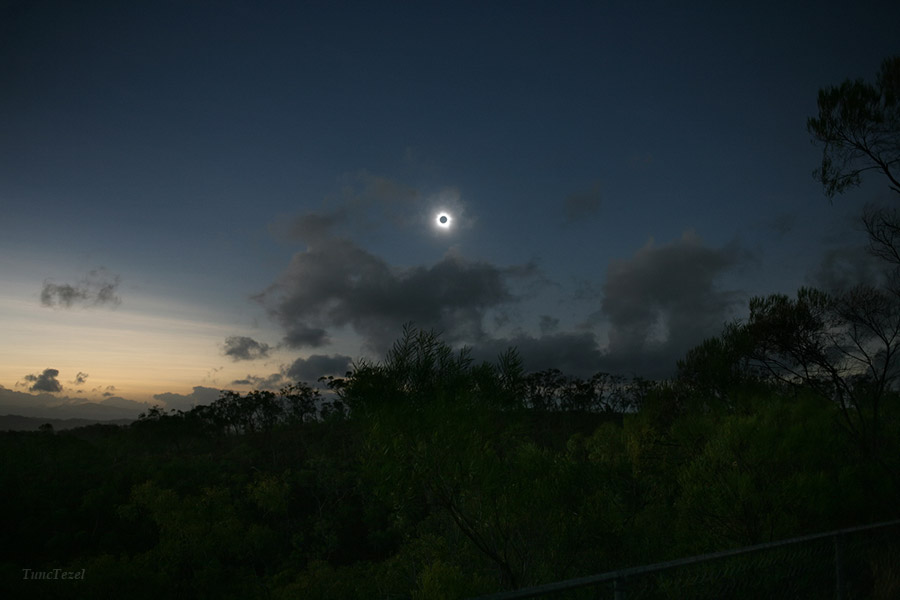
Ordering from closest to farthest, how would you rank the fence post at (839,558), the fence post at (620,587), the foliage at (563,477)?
1. the fence post at (620,587)
2. the fence post at (839,558)
3. the foliage at (563,477)

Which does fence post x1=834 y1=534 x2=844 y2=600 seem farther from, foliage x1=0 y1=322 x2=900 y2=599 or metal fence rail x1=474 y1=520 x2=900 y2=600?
foliage x1=0 y1=322 x2=900 y2=599

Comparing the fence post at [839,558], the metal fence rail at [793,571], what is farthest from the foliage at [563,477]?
the fence post at [839,558]

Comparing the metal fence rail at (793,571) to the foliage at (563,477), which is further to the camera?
the foliage at (563,477)

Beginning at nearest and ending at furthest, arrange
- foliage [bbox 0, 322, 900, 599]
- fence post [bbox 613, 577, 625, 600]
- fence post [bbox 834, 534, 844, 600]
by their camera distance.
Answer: fence post [bbox 613, 577, 625, 600] < fence post [bbox 834, 534, 844, 600] < foliage [bbox 0, 322, 900, 599]

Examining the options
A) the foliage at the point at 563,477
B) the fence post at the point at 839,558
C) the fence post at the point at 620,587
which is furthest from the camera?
the foliage at the point at 563,477

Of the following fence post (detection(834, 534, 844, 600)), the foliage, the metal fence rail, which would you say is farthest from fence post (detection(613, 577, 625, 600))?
the foliage

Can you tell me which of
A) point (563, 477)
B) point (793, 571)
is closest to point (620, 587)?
point (793, 571)

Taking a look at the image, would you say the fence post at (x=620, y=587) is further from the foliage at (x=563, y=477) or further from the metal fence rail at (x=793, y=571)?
the foliage at (x=563, y=477)

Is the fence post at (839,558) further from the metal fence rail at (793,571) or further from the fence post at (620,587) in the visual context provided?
the fence post at (620,587)

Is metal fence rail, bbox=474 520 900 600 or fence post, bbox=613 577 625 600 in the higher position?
fence post, bbox=613 577 625 600

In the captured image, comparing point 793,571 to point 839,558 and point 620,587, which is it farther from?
point 620,587

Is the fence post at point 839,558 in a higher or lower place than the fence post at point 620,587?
lower
